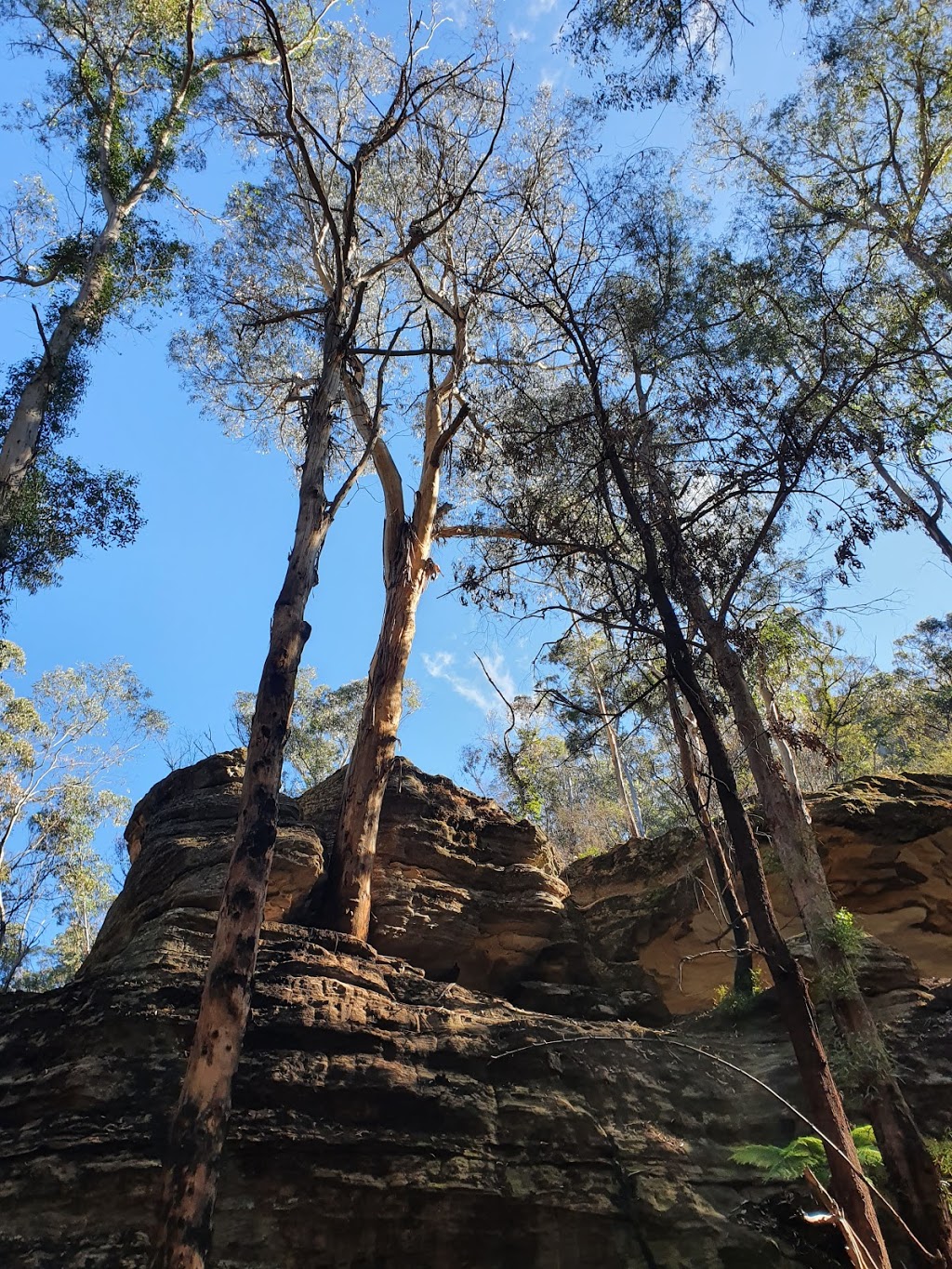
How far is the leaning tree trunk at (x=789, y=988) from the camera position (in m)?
4.28

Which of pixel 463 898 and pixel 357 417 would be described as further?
pixel 357 417

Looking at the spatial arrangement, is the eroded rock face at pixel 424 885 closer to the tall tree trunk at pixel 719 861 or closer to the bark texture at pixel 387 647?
the bark texture at pixel 387 647

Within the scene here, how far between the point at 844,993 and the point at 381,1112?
12.7 ft

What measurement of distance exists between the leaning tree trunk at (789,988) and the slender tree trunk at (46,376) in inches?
322

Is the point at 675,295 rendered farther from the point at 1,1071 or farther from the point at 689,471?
the point at 1,1071

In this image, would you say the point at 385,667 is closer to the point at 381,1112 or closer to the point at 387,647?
the point at 387,647

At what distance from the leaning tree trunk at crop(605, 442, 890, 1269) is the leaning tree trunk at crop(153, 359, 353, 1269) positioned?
3052 mm

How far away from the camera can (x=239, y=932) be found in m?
5.12

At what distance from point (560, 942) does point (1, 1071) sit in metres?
5.88

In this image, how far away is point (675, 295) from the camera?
423 inches

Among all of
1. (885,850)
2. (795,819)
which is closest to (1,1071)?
(795,819)

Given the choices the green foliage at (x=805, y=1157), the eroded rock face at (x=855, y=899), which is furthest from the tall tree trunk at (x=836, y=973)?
the eroded rock face at (x=855, y=899)

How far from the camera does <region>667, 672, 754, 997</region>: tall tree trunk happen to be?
8891mm

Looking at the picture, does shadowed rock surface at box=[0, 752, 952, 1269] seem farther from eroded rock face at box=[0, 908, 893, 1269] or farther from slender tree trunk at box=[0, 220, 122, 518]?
slender tree trunk at box=[0, 220, 122, 518]
